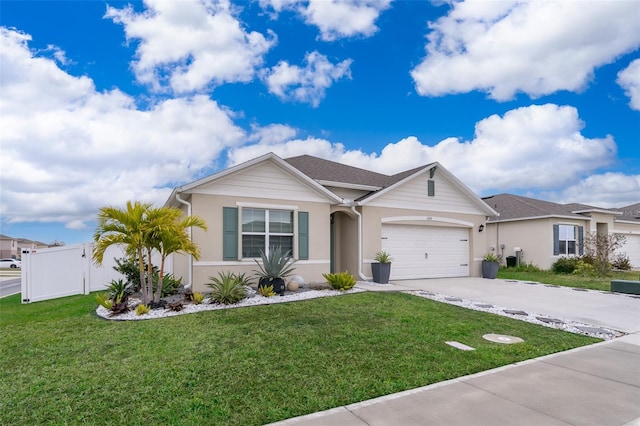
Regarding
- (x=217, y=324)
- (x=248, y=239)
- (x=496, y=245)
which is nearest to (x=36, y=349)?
(x=217, y=324)

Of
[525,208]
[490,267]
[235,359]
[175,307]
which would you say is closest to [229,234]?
[175,307]

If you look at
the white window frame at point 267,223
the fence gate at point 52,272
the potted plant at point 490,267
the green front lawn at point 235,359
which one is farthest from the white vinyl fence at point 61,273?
the potted plant at point 490,267

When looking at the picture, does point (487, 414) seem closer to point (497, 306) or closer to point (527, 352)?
point (527, 352)

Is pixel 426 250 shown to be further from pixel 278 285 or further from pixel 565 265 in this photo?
pixel 565 265

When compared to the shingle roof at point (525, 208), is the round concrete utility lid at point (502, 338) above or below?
below

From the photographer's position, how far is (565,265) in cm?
1819

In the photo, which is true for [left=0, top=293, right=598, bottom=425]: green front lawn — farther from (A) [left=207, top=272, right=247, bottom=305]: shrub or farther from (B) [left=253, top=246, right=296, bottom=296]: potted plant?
(B) [left=253, top=246, right=296, bottom=296]: potted plant

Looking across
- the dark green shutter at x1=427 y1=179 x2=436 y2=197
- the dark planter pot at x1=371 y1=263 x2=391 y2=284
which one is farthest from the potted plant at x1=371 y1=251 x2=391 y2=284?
the dark green shutter at x1=427 y1=179 x2=436 y2=197

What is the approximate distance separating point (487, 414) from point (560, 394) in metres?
1.14

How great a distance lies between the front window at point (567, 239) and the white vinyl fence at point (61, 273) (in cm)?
2047

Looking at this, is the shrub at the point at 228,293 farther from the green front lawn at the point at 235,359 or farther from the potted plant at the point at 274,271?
the potted plant at the point at 274,271

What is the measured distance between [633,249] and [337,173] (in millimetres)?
21557

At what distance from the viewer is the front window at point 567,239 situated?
782 inches

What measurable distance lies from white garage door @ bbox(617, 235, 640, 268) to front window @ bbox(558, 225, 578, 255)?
4964 mm
